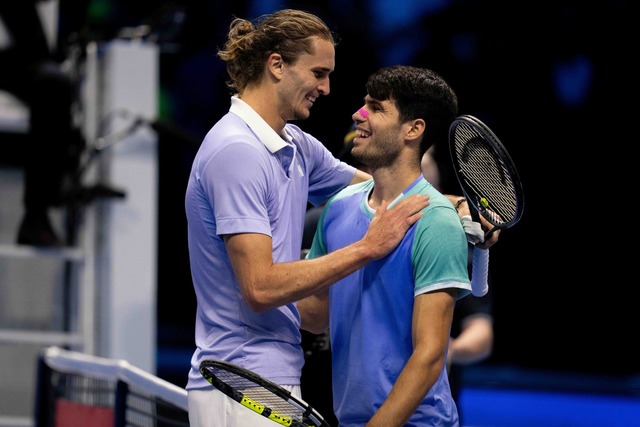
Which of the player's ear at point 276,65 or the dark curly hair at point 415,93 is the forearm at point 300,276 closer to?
the dark curly hair at point 415,93

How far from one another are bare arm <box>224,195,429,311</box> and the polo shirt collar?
9.5 inches

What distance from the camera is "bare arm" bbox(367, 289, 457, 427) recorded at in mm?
2258

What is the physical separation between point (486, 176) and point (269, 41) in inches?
22.9

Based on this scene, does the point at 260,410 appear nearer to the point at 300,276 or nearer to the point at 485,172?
the point at 300,276

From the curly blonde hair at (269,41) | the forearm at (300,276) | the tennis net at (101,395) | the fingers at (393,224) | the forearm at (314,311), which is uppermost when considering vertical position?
the curly blonde hair at (269,41)

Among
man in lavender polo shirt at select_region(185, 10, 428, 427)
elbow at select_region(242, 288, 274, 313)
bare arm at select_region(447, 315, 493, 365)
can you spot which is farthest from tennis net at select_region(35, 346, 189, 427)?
bare arm at select_region(447, 315, 493, 365)

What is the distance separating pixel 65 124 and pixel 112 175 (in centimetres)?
35

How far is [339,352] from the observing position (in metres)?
2.47

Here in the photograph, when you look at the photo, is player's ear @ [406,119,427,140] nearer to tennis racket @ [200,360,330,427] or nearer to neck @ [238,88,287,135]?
neck @ [238,88,287,135]

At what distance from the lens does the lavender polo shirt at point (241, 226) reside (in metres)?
2.39

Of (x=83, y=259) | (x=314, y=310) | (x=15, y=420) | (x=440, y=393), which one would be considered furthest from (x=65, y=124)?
(x=440, y=393)

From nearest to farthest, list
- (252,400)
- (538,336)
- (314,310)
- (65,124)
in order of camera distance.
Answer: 1. (252,400)
2. (314,310)
3. (65,124)
4. (538,336)

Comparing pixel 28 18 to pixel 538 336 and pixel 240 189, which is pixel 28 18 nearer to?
pixel 240 189

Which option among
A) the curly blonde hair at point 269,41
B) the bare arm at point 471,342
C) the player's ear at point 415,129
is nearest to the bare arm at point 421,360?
the player's ear at point 415,129
